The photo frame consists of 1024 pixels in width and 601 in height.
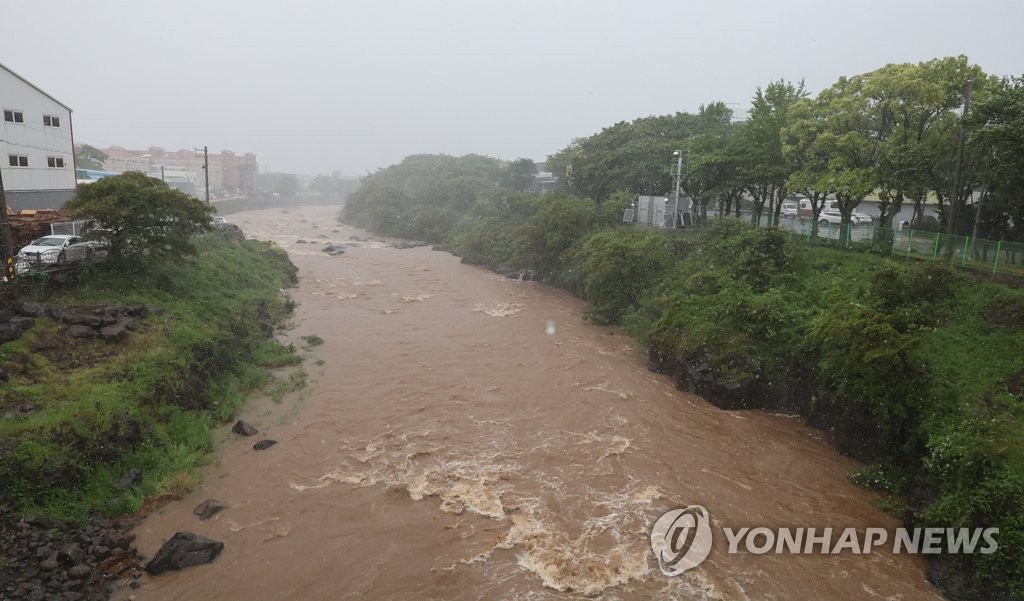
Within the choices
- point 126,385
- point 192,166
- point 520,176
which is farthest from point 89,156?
point 126,385

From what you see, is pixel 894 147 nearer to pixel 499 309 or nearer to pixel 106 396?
pixel 499 309

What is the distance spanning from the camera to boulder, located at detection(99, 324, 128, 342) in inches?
619

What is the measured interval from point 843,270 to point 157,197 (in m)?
25.7

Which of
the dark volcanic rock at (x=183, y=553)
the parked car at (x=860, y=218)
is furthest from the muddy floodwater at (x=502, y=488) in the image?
the parked car at (x=860, y=218)

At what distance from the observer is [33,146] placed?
29.2 metres

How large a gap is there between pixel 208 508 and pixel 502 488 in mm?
6258

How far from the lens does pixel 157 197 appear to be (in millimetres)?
20516

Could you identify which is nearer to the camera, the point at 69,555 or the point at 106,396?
the point at 69,555

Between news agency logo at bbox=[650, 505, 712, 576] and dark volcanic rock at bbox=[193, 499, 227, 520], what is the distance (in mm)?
9002

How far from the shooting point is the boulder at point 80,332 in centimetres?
1536

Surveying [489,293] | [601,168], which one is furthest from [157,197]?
[601,168]

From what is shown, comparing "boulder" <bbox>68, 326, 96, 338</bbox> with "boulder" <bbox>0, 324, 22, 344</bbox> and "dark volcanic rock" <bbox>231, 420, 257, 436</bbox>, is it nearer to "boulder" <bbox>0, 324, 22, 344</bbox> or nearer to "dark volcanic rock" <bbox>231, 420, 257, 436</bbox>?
"boulder" <bbox>0, 324, 22, 344</bbox>

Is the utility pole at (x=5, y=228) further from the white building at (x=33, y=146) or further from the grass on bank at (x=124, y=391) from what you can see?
the white building at (x=33, y=146)

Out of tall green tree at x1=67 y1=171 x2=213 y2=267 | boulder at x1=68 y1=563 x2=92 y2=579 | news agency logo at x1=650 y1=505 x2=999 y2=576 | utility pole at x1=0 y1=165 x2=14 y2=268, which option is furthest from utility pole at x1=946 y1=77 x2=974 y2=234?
utility pole at x1=0 y1=165 x2=14 y2=268
